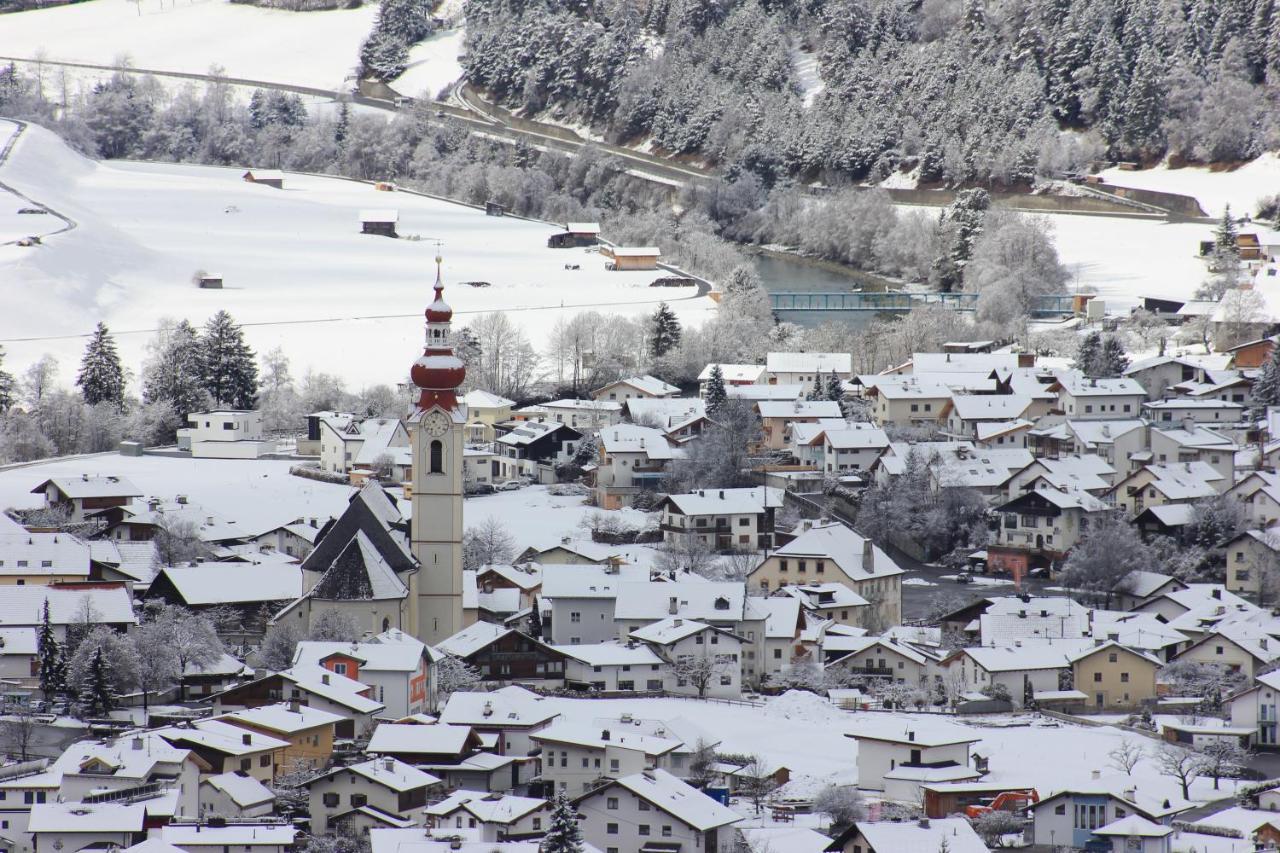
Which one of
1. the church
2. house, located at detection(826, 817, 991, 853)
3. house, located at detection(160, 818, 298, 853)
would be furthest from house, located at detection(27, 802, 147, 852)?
the church

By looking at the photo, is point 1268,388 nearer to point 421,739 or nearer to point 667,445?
point 667,445

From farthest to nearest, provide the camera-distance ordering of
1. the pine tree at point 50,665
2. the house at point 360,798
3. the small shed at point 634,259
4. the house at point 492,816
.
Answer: the small shed at point 634,259, the pine tree at point 50,665, the house at point 360,798, the house at point 492,816

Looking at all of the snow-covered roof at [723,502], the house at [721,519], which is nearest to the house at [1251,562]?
the house at [721,519]

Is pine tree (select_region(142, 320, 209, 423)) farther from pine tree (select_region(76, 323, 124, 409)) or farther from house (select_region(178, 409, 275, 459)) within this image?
house (select_region(178, 409, 275, 459))

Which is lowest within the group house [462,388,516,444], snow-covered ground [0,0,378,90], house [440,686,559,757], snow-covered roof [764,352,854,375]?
house [462,388,516,444]

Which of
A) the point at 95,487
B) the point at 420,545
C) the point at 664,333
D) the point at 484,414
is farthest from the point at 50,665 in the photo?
the point at 664,333

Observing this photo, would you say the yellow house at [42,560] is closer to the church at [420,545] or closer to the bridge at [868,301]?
the church at [420,545]

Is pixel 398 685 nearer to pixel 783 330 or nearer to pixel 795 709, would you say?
pixel 795 709
